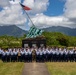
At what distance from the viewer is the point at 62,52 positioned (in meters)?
32.6

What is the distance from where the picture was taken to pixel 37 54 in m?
32.5

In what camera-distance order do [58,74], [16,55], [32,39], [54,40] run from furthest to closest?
1. [54,40]
2. [32,39]
3. [16,55]
4. [58,74]

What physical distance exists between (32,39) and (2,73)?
25.4 m

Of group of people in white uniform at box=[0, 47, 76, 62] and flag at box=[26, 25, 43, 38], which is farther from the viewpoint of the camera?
flag at box=[26, 25, 43, 38]

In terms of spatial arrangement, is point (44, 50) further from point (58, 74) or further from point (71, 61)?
point (58, 74)

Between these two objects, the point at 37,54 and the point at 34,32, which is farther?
the point at 34,32

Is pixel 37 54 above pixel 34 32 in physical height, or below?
above

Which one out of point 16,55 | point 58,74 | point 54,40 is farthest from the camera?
point 54,40

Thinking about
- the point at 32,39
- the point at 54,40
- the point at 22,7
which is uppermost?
the point at 22,7

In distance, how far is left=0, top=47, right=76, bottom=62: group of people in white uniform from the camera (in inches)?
1272

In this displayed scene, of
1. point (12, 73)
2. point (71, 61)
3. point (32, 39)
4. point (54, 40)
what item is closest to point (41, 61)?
point (71, 61)

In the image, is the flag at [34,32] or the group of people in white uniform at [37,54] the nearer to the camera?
the group of people in white uniform at [37,54]

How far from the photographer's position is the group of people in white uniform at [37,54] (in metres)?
32.3

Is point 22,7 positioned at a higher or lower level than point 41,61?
higher
